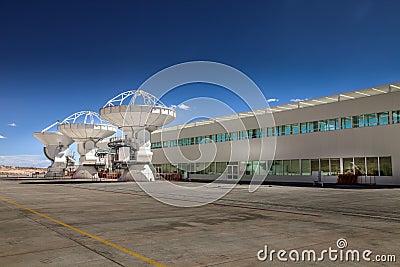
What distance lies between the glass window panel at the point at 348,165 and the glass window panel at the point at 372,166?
172 centimetres

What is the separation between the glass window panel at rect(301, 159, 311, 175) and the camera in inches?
1486

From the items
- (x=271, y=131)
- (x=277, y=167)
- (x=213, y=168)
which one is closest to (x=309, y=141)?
(x=277, y=167)

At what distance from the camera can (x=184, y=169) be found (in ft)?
193

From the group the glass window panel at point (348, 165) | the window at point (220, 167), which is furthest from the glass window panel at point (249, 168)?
the glass window panel at point (348, 165)

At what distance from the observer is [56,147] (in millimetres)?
74000

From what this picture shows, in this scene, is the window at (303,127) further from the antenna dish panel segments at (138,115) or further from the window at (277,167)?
the antenna dish panel segments at (138,115)

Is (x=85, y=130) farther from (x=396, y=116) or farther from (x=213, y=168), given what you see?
(x=396, y=116)

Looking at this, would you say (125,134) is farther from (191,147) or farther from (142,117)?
(191,147)

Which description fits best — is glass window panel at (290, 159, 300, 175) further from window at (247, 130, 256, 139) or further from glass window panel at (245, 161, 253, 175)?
window at (247, 130, 256, 139)

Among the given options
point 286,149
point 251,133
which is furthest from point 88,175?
point 286,149

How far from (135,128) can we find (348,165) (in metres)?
26.7

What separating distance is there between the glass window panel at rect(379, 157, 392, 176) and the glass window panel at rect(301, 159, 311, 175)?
774cm

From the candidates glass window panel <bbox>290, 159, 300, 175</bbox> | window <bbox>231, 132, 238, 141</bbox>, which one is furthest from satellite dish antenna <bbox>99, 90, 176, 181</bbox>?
glass window panel <bbox>290, 159, 300, 175</bbox>

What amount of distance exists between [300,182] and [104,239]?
32.9m
